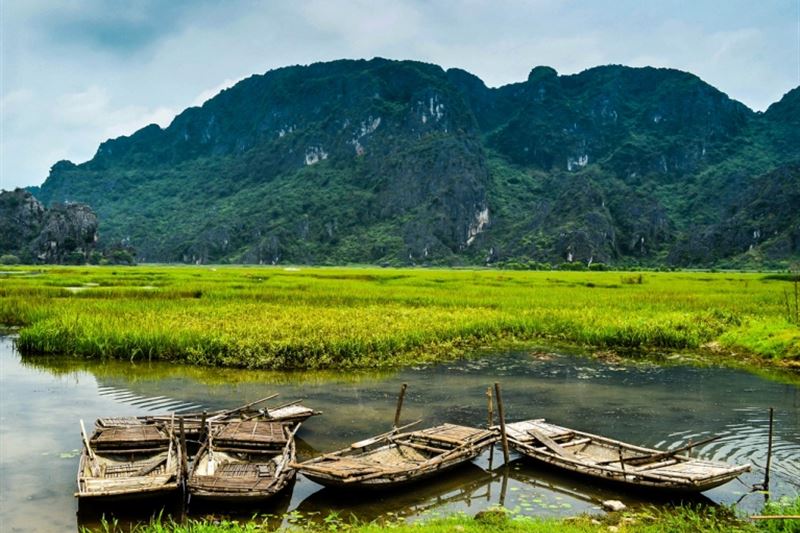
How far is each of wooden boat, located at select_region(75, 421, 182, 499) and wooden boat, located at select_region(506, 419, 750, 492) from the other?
551 centimetres

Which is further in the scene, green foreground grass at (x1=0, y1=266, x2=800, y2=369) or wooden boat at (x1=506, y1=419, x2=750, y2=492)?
green foreground grass at (x1=0, y1=266, x2=800, y2=369)

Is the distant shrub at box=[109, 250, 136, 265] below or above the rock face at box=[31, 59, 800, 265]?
below

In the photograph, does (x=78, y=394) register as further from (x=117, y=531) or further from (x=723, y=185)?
(x=723, y=185)

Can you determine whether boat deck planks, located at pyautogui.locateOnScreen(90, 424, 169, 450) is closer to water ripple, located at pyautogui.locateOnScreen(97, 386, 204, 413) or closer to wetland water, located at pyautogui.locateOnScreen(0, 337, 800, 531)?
wetland water, located at pyautogui.locateOnScreen(0, 337, 800, 531)

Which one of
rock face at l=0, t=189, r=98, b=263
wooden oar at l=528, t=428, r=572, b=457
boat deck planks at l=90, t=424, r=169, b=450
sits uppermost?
rock face at l=0, t=189, r=98, b=263

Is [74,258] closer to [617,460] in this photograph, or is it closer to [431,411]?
[431,411]

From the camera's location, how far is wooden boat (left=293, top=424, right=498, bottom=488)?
25.4 ft

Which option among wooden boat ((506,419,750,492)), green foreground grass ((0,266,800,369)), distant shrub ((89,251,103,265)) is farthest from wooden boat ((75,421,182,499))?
distant shrub ((89,251,103,265))

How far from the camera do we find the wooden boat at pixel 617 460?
316 inches

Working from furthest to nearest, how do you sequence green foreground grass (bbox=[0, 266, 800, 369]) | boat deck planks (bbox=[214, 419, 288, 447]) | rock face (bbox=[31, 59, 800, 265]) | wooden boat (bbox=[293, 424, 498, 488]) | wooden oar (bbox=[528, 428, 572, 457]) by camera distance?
rock face (bbox=[31, 59, 800, 265]) < green foreground grass (bbox=[0, 266, 800, 369]) < wooden oar (bbox=[528, 428, 572, 457]) < boat deck planks (bbox=[214, 419, 288, 447]) < wooden boat (bbox=[293, 424, 498, 488])

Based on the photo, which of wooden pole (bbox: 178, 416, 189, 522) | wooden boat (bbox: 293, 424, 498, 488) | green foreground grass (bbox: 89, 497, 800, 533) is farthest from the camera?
wooden boat (bbox: 293, 424, 498, 488)

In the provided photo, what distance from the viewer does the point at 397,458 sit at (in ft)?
29.8

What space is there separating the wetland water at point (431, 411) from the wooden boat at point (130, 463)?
0.41m

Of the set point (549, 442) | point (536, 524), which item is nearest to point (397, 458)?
point (549, 442)
